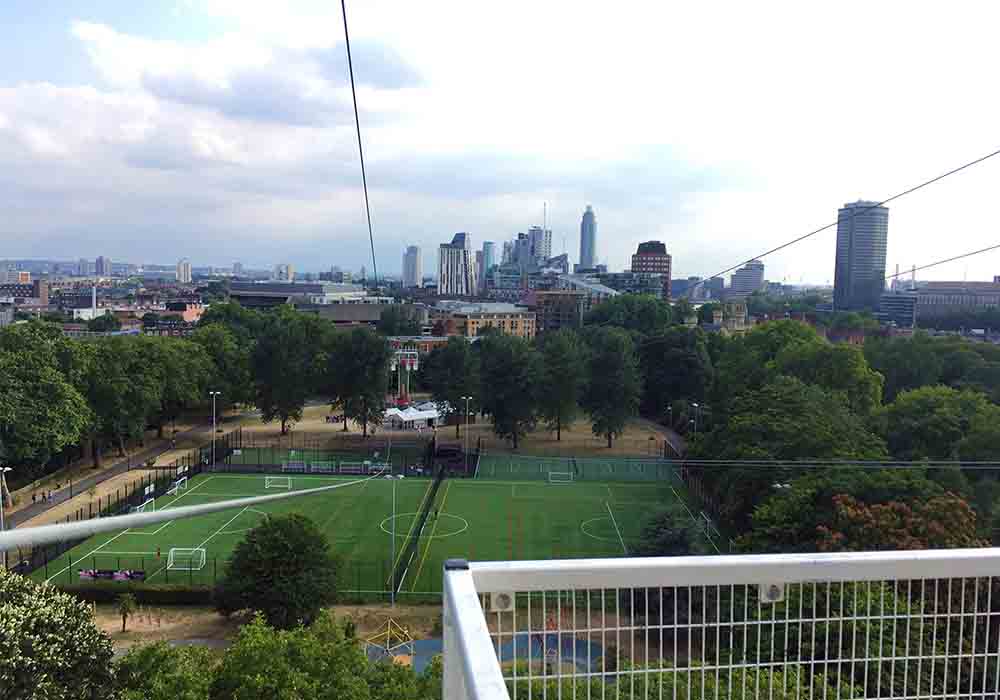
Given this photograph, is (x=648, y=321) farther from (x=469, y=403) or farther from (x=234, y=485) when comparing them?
(x=234, y=485)

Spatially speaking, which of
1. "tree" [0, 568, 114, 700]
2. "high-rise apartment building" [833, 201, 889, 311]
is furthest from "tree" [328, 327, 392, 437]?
"high-rise apartment building" [833, 201, 889, 311]

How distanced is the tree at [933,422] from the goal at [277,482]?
1605 centimetres

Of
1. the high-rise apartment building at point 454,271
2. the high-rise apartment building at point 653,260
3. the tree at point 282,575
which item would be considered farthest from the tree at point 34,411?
the high-rise apartment building at point 454,271

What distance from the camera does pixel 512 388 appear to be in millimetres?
27672

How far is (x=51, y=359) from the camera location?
2217 cm

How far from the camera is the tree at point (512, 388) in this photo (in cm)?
2758

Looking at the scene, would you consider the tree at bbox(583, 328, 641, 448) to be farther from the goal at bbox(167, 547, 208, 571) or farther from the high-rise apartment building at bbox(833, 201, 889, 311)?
the high-rise apartment building at bbox(833, 201, 889, 311)

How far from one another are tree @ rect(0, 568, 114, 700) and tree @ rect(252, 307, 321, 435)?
70.1ft

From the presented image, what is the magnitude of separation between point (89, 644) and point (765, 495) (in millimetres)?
11366

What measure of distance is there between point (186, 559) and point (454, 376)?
13.8 metres

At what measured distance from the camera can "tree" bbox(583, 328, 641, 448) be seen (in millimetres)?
27906

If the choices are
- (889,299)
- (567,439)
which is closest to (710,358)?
(567,439)

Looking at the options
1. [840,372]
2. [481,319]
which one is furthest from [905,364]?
[481,319]

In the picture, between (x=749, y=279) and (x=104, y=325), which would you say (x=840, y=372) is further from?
(x=749, y=279)
